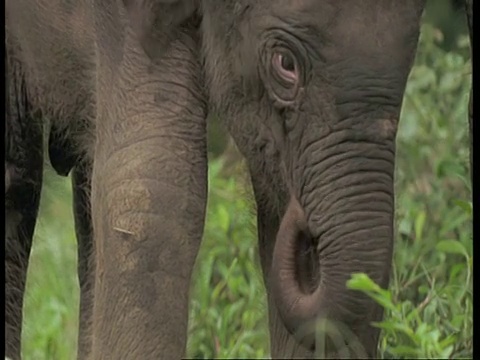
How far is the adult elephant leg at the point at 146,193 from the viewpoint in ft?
14.3

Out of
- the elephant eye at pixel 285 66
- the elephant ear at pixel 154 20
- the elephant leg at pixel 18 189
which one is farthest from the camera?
the elephant leg at pixel 18 189

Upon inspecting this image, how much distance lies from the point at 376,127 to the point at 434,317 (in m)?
0.96

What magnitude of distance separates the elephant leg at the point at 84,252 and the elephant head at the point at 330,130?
833mm

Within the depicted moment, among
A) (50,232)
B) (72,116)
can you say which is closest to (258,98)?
(72,116)

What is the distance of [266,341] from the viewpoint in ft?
18.0

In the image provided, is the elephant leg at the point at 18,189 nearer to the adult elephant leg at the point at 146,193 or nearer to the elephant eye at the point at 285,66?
the adult elephant leg at the point at 146,193

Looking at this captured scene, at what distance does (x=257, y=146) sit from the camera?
4512 mm

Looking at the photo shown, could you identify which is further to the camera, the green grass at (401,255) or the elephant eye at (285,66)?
the green grass at (401,255)

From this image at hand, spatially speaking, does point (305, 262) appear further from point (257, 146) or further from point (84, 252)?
point (84, 252)

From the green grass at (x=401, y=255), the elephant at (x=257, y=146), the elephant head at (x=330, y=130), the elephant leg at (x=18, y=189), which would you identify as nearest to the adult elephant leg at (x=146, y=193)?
the elephant at (x=257, y=146)

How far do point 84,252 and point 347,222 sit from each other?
4.38ft

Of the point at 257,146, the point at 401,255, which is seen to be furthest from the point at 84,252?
the point at 257,146

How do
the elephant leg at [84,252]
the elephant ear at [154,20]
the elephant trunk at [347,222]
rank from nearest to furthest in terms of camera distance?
the elephant trunk at [347,222]
the elephant ear at [154,20]
the elephant leg at [84,252]

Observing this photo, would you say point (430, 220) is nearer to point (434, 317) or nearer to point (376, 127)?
point (434, 317)
